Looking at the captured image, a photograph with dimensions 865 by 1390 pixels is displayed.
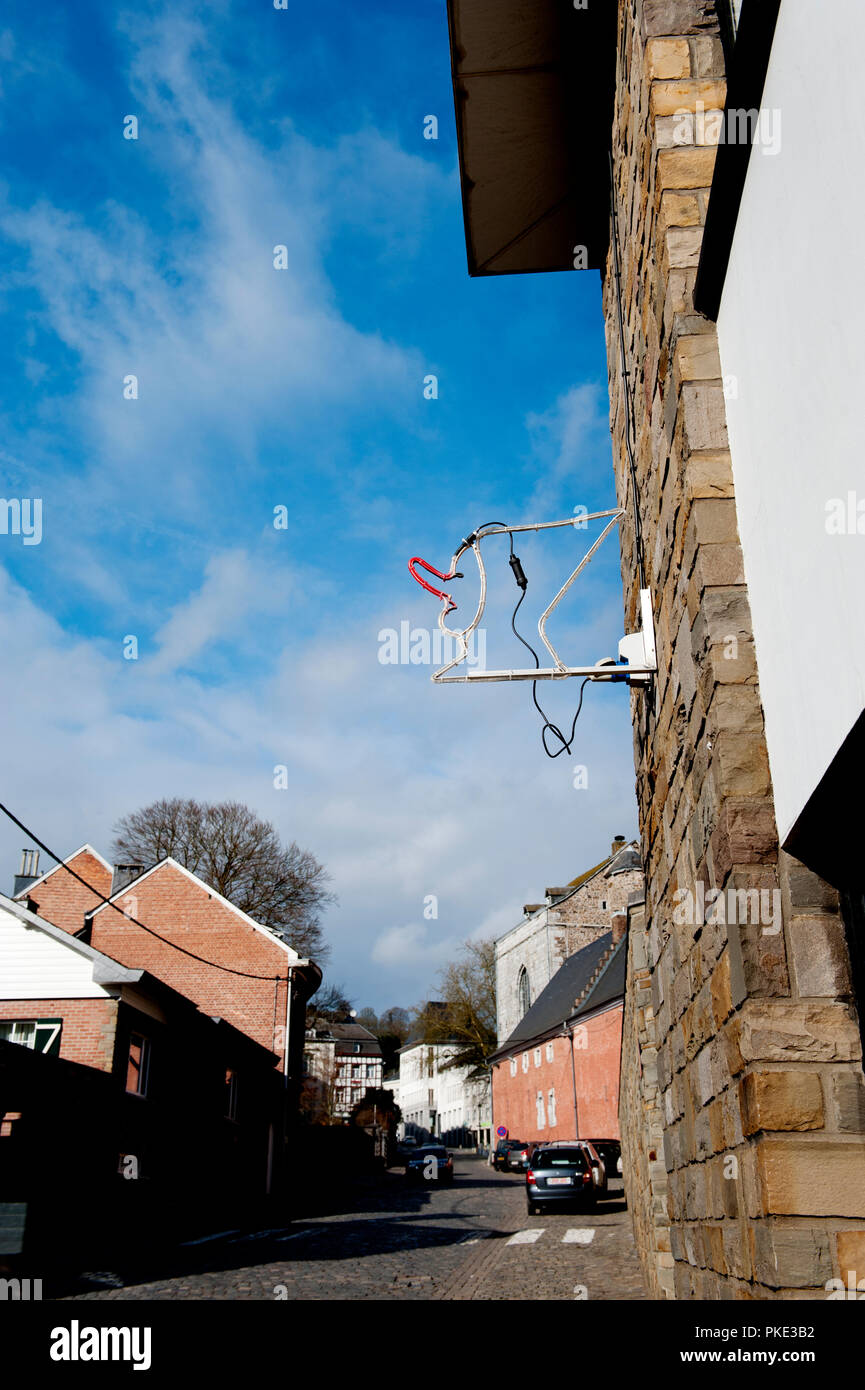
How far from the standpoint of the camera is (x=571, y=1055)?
3875cm

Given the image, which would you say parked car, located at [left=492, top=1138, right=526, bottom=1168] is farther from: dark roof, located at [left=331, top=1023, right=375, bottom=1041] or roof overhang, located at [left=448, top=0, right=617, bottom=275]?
dark roof, located at [left=331, top=1023, right=375, bottom=1041]

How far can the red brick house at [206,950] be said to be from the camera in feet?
90.6

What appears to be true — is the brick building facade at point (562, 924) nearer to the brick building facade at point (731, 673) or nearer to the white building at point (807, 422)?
the brick building facade at point (731, 673)

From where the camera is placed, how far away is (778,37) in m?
2.79

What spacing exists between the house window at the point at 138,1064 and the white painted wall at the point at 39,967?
154cm

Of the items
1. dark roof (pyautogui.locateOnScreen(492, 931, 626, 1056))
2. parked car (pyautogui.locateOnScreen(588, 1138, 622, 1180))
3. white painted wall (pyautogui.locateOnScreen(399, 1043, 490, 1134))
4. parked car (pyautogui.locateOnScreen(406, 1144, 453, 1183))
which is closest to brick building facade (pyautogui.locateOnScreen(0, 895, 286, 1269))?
parked car (pyautogui.locateOnScreen(588, 1138, 622, 1180))

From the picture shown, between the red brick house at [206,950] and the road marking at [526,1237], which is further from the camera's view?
the red brick house at [206,950]

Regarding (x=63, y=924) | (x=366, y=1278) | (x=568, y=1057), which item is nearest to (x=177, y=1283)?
(x=366, y=1278)

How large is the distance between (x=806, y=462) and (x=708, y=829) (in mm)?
1298

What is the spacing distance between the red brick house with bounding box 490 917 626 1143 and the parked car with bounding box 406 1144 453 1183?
502 centimetres

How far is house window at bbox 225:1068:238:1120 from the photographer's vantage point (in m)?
24.2

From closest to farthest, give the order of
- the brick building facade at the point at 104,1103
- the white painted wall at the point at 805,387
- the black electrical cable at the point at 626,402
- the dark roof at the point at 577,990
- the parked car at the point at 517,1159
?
the white painted wall at the point at 805,387 → the black electrical cable at the point at 626,402 → the brick building facade at the point at 104,1103 → the dark roof at the point at 577,990 → the parked car at the point at 517,1159

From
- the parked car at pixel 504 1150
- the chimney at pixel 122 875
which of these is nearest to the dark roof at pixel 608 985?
the parked car at pixel 504 1150
